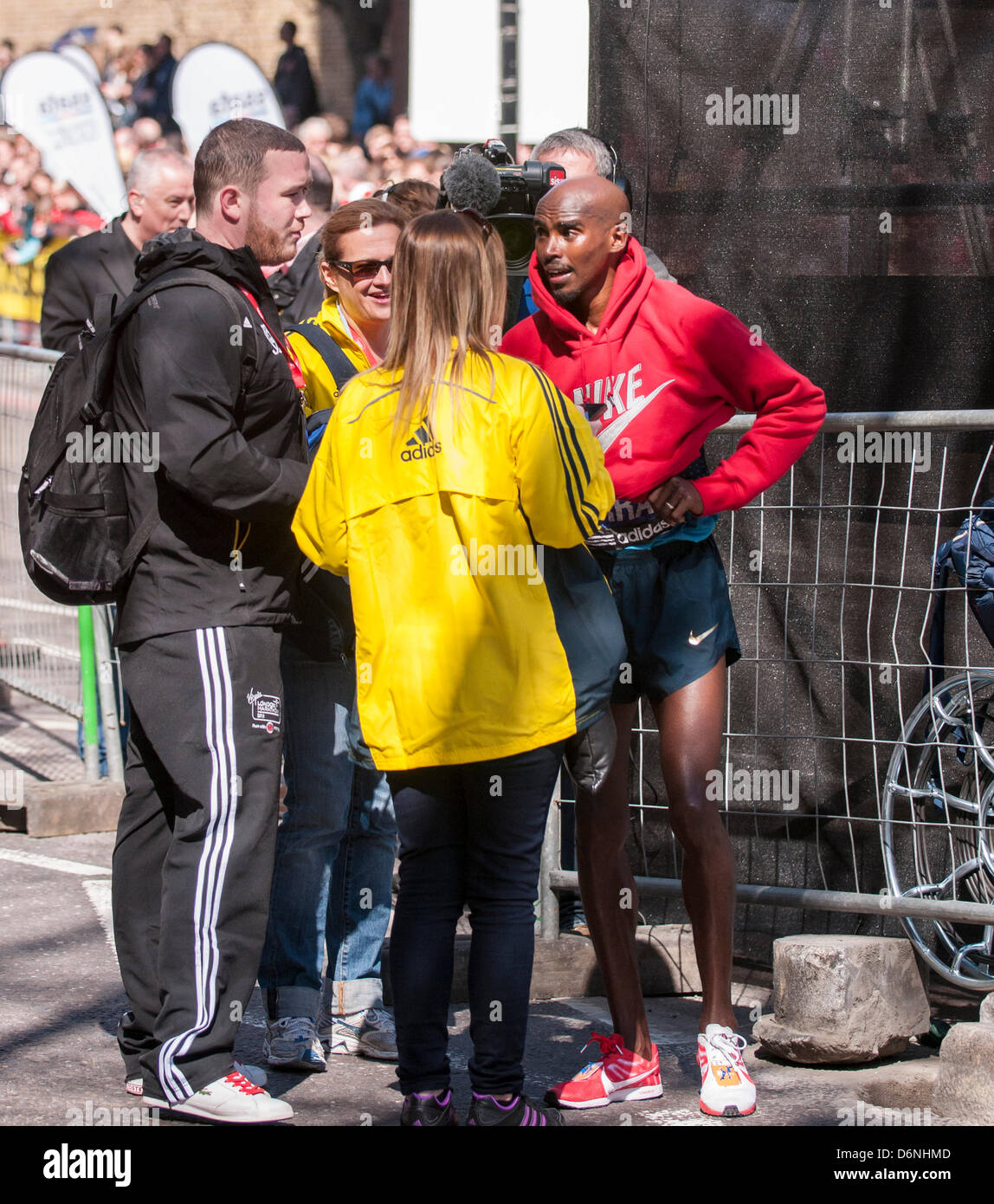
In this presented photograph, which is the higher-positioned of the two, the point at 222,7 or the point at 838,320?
the point at 222,7

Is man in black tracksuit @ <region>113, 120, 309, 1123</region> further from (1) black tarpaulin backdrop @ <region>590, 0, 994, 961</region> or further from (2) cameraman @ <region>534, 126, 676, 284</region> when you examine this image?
(1) black tarpaulin backdrop @ <region>590, 0, 994, 961</region>

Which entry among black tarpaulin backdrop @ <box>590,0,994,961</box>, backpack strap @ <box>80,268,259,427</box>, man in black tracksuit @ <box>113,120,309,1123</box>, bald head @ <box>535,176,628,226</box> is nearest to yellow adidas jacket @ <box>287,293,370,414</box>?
man in black tracksuit @ <box>113,120,309,1123</box>

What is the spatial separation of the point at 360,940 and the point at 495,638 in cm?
130

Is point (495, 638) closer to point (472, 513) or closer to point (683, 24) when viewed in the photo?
point (472, 513)

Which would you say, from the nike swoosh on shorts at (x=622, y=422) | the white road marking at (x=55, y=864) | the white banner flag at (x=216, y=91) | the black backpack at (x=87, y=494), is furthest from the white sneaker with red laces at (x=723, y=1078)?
the white banner flag at (x=216, y=91)

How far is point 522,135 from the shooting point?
4715 millimetres

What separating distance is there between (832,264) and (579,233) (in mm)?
1380

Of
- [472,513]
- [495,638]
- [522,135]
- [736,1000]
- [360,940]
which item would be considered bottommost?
[736,1000]

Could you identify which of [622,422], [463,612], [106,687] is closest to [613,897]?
[463,612]

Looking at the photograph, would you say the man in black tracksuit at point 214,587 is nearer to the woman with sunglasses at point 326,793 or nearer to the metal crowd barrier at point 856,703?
the woman with sunglasses at point 326,793

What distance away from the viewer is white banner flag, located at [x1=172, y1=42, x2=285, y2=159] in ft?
→ 52.5

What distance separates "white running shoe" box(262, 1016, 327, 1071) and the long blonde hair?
62.9 inches

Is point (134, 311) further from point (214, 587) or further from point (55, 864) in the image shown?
point (55, 864)
